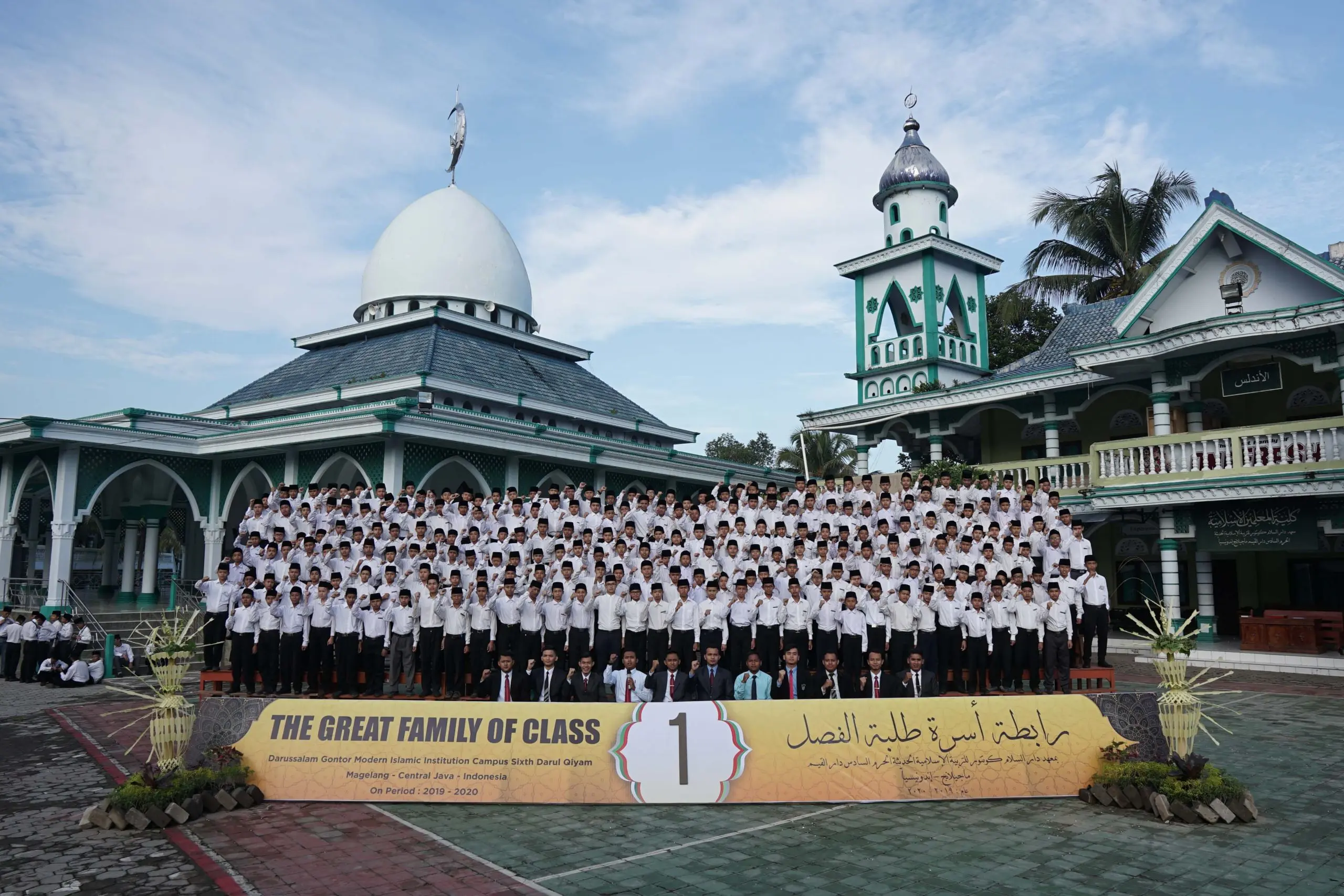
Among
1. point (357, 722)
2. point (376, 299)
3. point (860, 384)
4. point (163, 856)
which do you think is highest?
point (376, 299)

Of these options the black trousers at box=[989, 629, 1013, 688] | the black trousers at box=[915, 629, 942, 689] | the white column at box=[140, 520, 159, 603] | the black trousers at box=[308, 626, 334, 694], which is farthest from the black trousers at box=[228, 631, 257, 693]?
the white column at box=[140, 520, 159, 603]

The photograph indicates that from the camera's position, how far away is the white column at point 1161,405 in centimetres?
1877

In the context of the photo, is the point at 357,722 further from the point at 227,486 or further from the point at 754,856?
the point at 227,486

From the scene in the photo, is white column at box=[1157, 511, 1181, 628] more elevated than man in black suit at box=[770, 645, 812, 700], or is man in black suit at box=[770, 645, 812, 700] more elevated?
white column at box=[1157, 511, 1181, 628]

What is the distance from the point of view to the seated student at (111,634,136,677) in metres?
16.6

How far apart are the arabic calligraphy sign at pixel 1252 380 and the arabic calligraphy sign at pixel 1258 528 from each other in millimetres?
2336

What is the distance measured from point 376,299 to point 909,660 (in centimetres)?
2312

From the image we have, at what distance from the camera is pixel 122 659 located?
55.2ft

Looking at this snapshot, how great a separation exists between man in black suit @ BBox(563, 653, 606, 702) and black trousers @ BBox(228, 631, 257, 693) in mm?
4419

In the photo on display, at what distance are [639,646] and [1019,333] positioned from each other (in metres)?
27.4

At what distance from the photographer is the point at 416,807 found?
25.0ft

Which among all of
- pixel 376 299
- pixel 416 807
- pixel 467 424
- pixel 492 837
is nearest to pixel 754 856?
pixel 492 837

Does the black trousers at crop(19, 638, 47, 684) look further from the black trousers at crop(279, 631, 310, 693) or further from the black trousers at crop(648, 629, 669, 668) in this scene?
the black trousers at crop(648, 629, 669, 668)

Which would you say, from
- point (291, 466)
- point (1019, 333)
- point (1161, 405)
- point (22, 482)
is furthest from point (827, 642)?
point (1019, 333)
